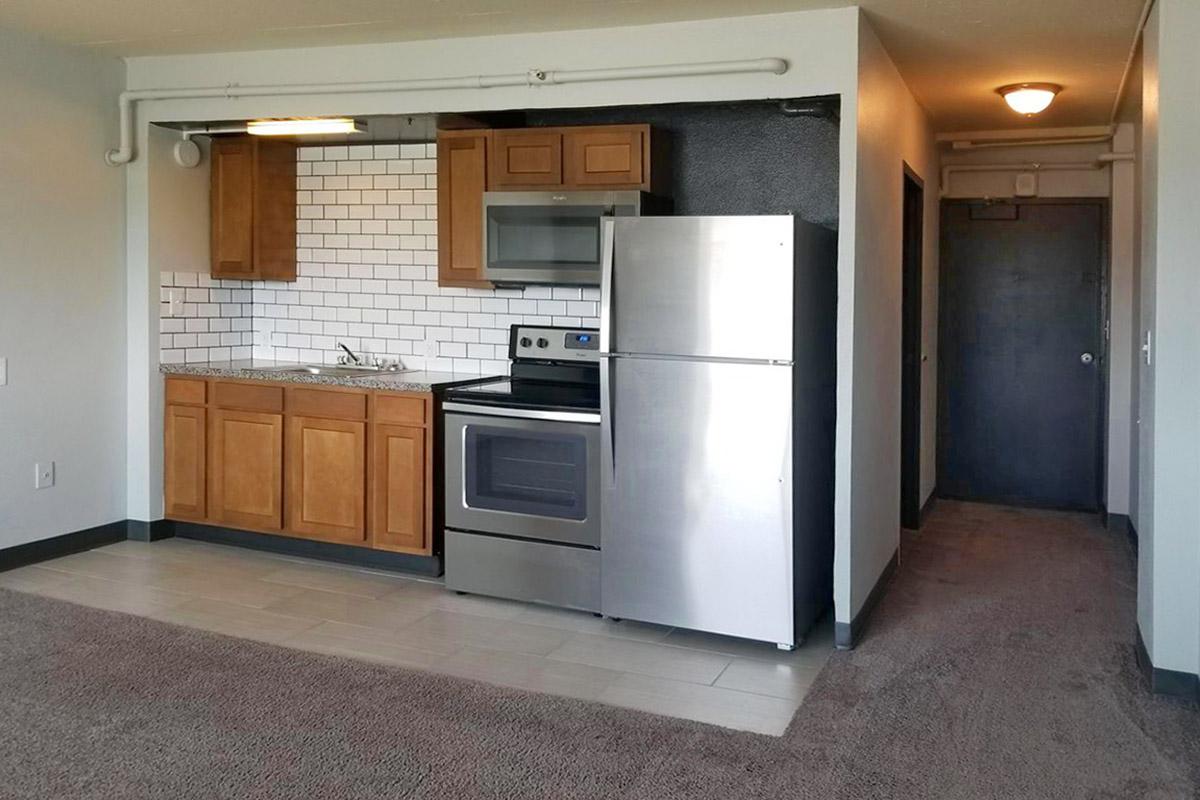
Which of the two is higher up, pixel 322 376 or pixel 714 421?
pixel 322 376

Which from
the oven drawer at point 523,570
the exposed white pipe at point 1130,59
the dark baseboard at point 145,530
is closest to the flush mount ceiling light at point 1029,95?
the exposed white pipe at point 1130,59

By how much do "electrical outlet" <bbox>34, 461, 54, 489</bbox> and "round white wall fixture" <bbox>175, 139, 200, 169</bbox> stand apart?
1.60 m

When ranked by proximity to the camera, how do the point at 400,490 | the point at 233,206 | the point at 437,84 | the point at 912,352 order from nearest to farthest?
1. the point at 437,84
2. the point at 400,490
3. the point at 233,206
4. the point at 912,352

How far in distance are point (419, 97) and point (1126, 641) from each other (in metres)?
3.58

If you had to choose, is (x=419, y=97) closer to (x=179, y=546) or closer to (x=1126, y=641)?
(x=179, y=546)

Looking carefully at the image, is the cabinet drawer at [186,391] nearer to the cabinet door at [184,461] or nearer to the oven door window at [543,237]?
the cabinet door at [184,461]

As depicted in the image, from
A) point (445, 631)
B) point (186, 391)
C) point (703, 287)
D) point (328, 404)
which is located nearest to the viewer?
point (703, 287)

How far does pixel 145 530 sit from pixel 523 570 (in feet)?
7.20

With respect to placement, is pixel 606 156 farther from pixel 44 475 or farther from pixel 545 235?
pixel 44 475

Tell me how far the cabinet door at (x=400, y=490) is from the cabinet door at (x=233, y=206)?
1.40 metres

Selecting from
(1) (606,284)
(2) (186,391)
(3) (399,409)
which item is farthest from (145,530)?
(1) (606,284)

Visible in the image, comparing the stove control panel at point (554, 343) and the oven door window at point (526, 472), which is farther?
the stove control panel at point (554, 343)

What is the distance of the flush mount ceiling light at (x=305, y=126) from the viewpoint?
482 centimetres

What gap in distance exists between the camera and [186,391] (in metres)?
5.32
